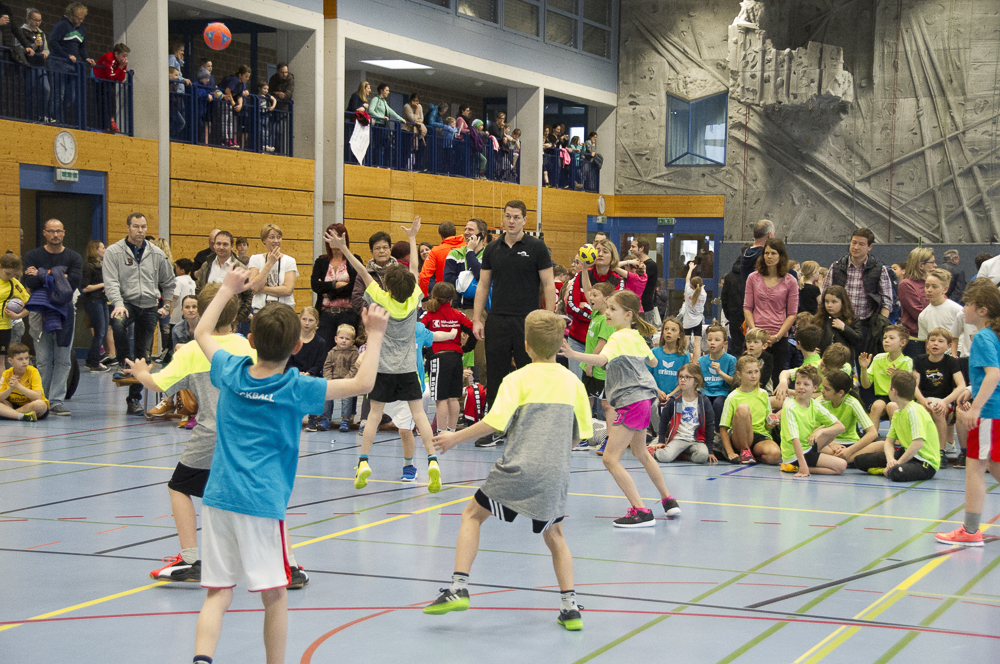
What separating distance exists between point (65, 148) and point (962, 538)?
13148 mm

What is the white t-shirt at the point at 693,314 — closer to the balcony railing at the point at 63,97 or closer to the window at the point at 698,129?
the balcony railing at the point at 63,97

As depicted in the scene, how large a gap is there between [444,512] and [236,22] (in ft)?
48.8

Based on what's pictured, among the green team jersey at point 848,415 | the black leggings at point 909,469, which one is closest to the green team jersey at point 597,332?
the green team jersey at point 848,415

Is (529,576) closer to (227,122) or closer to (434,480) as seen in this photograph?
(434,480)

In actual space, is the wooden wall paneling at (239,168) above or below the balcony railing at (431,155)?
below

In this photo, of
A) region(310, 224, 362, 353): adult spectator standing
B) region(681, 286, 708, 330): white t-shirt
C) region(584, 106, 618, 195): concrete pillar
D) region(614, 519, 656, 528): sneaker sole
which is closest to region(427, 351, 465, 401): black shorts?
region(310, 224, 362, 353): adult spectator standing

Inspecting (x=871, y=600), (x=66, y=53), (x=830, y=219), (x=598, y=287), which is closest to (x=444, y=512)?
(x=598, y=287)

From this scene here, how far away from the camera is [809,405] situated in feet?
29.0

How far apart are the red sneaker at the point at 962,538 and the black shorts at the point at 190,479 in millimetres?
4213

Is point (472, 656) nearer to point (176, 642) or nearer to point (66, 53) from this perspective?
point (176, 642)

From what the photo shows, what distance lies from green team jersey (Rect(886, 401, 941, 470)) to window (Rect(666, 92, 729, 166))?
802 inches

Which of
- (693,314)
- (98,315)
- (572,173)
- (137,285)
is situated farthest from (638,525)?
(572,173)

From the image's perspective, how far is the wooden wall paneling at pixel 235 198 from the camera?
16.8 metres

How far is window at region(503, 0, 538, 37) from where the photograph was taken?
24734 mm
